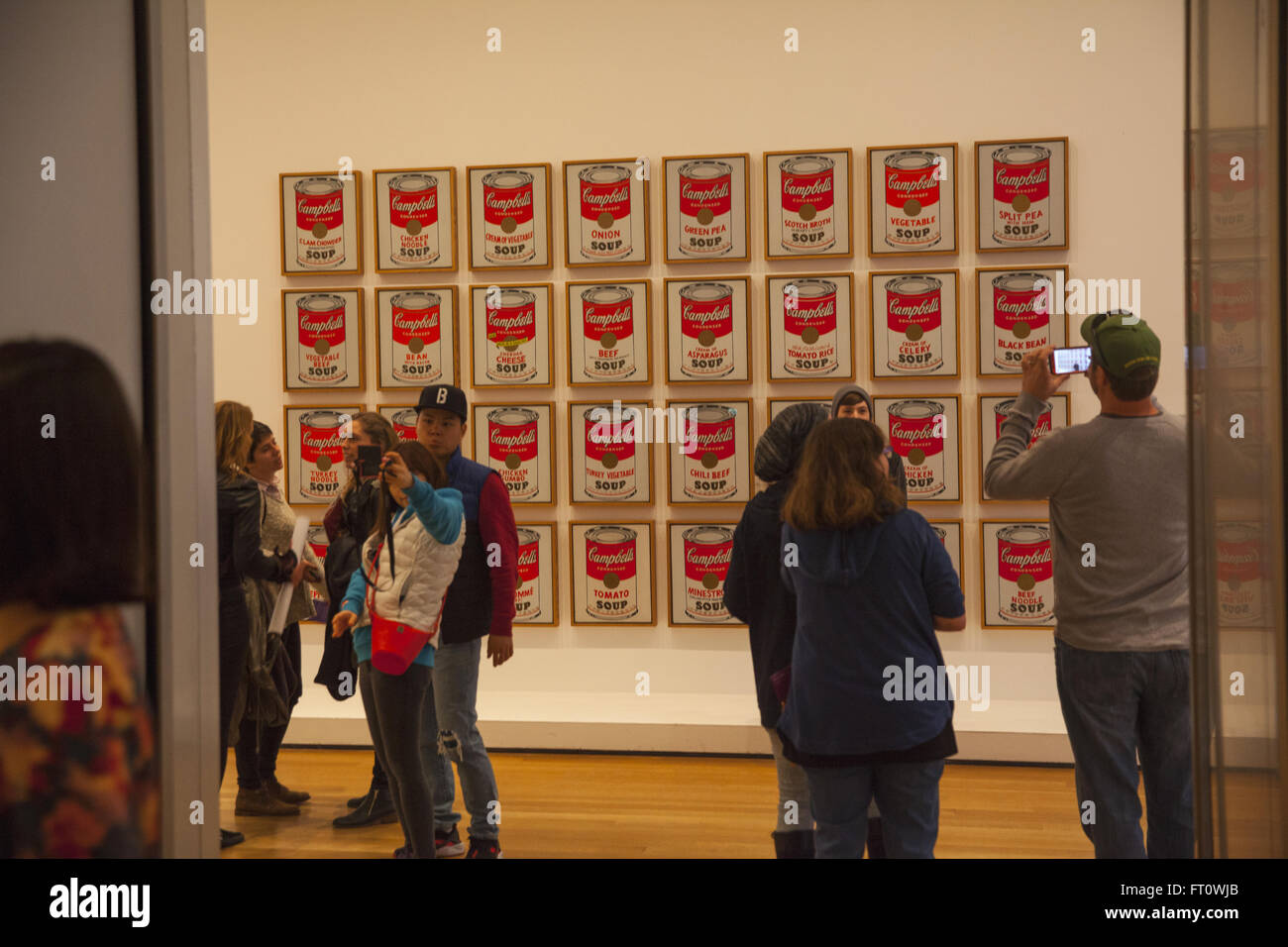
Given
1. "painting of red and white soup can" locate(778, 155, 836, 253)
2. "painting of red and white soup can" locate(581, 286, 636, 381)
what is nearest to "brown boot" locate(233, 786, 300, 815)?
"painting of red and white soup can" locate(581, 286, 636, 381)

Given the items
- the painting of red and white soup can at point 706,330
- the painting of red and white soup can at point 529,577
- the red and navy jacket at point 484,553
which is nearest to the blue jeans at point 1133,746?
the red and navy jacket at point 484,553

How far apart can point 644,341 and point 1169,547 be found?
10.7 ft

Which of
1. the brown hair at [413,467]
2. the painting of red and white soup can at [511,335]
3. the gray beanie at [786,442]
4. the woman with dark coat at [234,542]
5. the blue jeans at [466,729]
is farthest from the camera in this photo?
the painting of red and white soup can at [511,335]

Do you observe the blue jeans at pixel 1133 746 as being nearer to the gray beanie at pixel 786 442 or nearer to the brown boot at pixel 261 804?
the gray beanie at pixel 786 442

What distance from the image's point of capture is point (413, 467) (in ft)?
10.9

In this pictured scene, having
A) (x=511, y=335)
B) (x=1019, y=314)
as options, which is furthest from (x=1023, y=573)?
(x=511, y=335)

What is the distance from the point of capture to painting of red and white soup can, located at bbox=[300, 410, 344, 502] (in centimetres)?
572

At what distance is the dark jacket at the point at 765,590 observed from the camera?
301 cm

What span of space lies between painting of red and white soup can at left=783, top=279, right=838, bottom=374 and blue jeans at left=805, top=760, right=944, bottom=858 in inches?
121

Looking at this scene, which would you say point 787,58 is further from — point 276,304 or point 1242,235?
point 1242,235

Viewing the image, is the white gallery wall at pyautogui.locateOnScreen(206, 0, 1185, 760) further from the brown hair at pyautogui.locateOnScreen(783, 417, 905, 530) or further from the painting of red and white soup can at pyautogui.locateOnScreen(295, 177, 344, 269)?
the brown hair at pyautogui.locateOnScreen(783, 417, 905, 530)

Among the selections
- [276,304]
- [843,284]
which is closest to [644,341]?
[843,284]

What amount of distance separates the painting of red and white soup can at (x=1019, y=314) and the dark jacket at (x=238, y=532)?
3437mm

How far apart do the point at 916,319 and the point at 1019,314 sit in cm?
48
